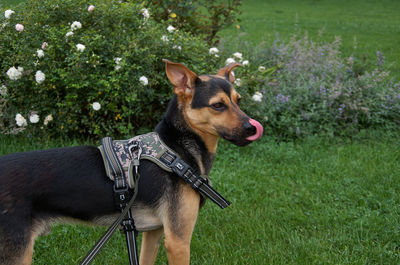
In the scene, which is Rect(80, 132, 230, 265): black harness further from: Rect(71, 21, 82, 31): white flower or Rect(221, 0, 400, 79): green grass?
Rect(221, 0, 400, 79): green grass

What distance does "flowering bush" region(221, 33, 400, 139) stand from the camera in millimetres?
6359

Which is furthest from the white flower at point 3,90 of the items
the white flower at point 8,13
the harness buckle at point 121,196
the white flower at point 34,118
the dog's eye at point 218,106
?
the dog's eye at point 218,106

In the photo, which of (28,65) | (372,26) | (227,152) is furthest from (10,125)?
(372,26)

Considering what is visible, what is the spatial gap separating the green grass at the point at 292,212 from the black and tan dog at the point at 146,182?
1.04 metres

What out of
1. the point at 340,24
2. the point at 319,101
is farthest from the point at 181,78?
the point at 340,24

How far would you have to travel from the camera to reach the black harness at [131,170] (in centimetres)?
260

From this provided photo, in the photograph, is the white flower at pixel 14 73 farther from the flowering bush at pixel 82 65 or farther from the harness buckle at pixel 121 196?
the harness buckle at pixel 121 196

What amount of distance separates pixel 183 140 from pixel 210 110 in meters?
0.32

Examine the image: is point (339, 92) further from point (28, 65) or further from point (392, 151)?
point (28, 65)

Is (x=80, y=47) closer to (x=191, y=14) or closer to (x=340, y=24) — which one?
(x=191, y=14)

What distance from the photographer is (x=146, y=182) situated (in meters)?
2.74

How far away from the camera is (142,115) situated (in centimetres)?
596

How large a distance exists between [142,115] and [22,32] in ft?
6.92

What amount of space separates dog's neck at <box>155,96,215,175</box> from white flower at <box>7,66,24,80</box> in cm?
317
